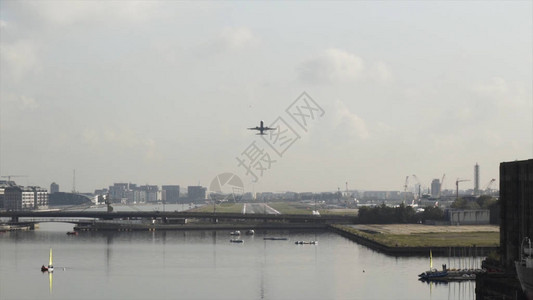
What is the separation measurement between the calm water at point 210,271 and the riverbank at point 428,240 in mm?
3173

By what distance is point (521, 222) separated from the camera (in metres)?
63.2

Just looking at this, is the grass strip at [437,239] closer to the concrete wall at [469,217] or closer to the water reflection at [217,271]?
the water reflection at [217,271]

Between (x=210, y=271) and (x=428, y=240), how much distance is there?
41.6 m

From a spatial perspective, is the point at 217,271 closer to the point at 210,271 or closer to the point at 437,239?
the point at 210,271

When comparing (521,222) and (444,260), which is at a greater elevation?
(521,222)

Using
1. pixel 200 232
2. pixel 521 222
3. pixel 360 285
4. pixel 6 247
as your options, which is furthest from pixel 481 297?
pixel 200 232

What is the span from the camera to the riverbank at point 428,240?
352ft

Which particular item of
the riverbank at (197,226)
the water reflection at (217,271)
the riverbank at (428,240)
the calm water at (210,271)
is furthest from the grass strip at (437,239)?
the riverbank at (197,226)

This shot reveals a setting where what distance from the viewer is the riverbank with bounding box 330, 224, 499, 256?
10744 cm

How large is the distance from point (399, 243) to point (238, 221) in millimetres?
73762

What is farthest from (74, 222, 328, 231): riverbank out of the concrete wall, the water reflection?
the water reflection

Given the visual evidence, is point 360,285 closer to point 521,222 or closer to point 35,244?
point 521,222

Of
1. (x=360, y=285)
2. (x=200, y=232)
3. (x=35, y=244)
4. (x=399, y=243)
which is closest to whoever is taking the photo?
(x=360, y=285)

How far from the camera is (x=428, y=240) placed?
121312 millimetres
